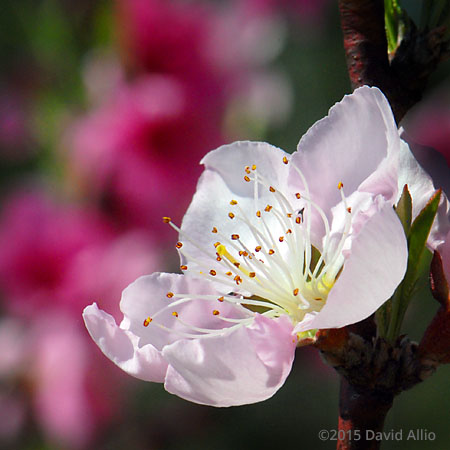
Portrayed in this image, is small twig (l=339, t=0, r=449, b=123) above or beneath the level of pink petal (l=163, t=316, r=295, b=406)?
above

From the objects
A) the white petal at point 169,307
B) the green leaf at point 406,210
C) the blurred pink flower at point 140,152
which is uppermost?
the green leaf at point 406,210

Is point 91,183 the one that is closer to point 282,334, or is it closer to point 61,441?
point 61,441

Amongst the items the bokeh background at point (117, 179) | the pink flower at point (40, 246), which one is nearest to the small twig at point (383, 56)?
the bokeh background at point (117, 179)

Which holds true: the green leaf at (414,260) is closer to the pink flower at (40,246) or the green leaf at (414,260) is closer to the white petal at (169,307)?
the white petal at (169,307)

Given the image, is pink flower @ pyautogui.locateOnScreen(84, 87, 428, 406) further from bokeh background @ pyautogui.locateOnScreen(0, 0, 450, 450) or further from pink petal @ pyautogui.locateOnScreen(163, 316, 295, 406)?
bokeh background @ pyautogui.locateOnScreen(0, 0, 450, 450)

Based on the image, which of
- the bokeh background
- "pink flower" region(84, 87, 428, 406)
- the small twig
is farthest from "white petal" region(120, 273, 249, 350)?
the bokeh background

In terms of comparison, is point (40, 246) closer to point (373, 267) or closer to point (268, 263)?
point (268, 263)

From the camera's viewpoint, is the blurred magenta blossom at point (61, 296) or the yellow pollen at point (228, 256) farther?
the blurred magenta blossom at point (61, 296)
